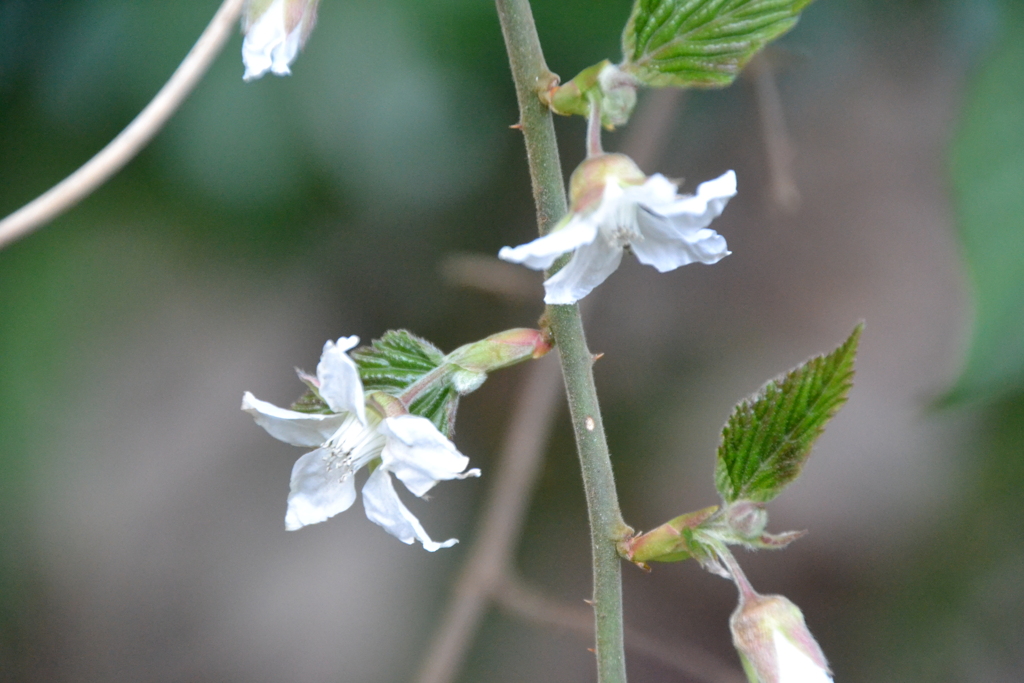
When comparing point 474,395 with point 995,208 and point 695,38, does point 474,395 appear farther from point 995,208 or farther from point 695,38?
point 695,38

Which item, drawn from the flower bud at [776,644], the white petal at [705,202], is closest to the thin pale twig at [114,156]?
the white petal at [705,202]

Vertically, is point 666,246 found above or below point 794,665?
above

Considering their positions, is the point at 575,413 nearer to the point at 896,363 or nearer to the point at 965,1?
the point at 965,1

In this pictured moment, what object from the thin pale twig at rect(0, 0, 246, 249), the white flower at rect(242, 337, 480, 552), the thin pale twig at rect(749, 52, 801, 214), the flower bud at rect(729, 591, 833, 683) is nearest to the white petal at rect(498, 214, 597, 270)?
the white flower at rect(242, 337, 480, 552)

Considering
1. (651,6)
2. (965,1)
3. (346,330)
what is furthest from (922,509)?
(651,6)

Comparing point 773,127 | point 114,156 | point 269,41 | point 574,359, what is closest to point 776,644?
point 574,359
